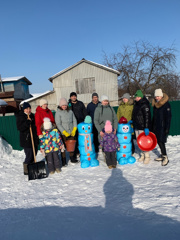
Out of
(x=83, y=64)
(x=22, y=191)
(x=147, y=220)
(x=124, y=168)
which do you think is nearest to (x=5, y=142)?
(x=22, y=191)

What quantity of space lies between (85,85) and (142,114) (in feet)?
44.8

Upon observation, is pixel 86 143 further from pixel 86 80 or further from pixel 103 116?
pixel 86 80

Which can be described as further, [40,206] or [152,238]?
[40,206]

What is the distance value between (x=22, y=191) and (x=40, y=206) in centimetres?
89

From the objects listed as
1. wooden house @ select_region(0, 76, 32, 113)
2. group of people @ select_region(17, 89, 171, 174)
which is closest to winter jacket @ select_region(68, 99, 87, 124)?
group of people @ select_region(17, 89, 171, 174)

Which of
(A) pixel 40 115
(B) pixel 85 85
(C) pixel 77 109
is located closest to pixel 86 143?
(C) pixel 77 109

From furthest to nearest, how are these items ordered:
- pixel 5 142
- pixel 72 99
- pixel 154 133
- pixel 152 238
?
pixel 5 142 → pixel 72 99 → pixel 154 133 → pixel 152 238

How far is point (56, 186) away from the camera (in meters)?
3.77

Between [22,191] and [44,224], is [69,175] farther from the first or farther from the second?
[44,224]

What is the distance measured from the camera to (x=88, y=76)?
17.4 meters

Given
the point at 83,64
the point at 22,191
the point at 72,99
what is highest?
the point at 83,64

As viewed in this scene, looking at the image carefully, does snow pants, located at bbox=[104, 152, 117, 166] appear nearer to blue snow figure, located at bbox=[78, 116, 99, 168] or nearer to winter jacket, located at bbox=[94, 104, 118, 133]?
blue snow figure, located at bbox=[78, 116, 99, 168]

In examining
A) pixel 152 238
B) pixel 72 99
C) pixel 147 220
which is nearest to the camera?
pixel 152 238

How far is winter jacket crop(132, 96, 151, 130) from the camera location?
4484 mm
